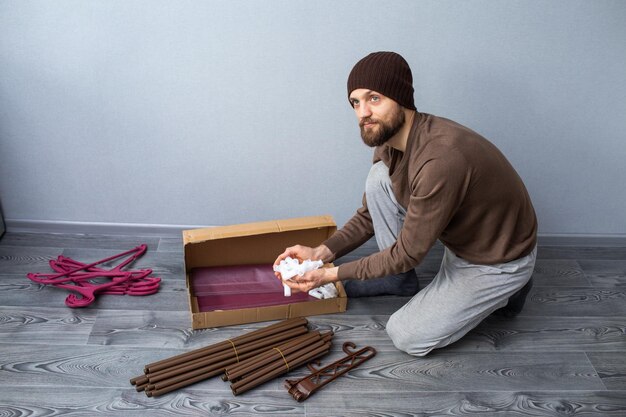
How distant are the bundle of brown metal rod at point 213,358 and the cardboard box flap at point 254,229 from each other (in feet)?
1.13

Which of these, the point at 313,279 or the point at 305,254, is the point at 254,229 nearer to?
the point at 305,254

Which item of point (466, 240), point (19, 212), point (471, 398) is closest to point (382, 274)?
point (466, 240)

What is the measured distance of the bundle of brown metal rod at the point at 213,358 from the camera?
5.78 ft

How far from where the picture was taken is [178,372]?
5.86ft

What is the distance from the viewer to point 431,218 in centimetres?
166

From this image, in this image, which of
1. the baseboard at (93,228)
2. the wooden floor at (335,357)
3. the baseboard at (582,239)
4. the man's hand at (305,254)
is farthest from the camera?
the baseboard at (582,239)

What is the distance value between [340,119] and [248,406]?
1104mm

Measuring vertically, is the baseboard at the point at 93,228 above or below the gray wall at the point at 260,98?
below

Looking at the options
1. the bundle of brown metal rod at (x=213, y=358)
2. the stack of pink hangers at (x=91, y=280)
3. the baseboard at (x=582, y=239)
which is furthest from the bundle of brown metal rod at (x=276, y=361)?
the baseboard at (x=582, y=239)

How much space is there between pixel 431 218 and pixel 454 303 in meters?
0.41

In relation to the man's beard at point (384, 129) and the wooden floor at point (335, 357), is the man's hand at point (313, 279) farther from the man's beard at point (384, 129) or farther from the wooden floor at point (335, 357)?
the man's beard at point (384, 129)

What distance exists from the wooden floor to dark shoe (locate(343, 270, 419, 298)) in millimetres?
33

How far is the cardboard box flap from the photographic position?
6.93 ft

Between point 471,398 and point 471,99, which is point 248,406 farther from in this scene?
point 471,99
